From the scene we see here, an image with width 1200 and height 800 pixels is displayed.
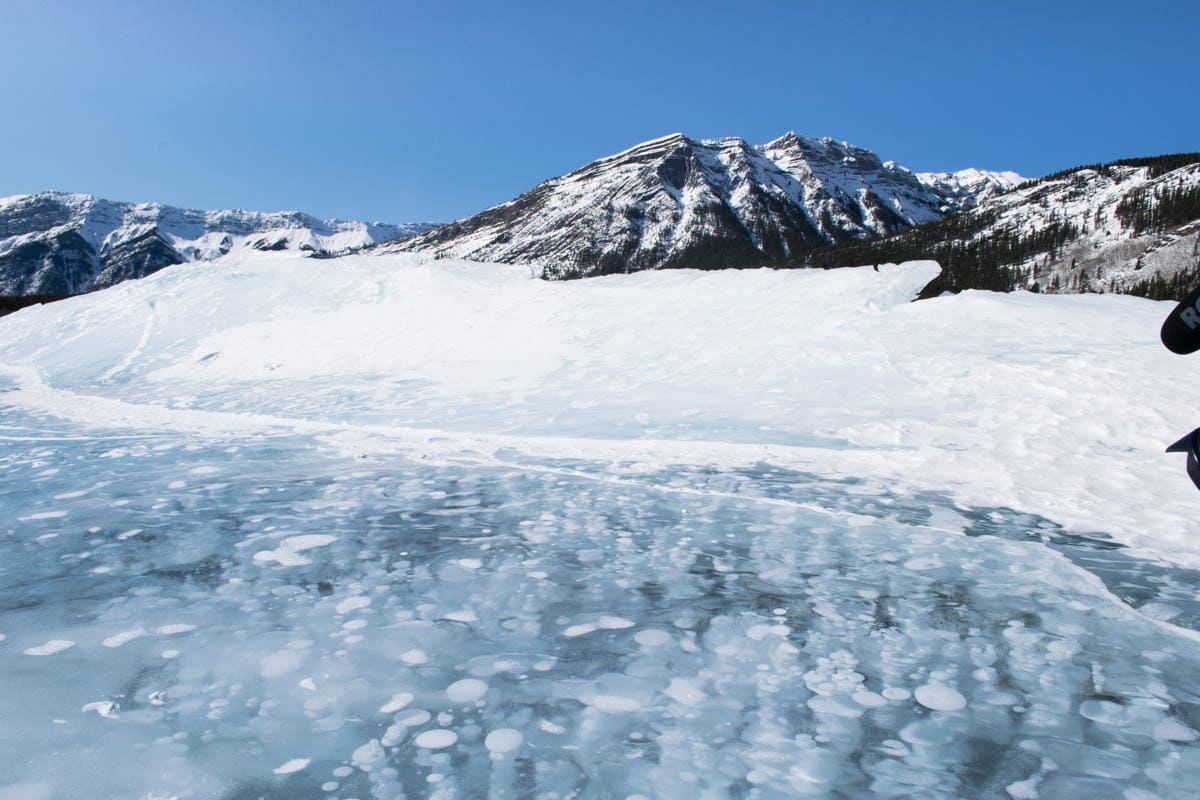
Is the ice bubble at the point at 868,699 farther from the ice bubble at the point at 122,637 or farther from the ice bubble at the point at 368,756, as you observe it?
the ice bubble at the point at 122,637

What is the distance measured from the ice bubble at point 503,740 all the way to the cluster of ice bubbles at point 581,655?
0.07 feet

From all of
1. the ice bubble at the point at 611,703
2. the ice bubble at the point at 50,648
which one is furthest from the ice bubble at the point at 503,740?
the ice bubble at the point at 50,648

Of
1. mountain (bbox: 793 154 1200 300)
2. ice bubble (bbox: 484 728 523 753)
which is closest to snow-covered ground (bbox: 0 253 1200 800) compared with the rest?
ice bubble (bbox: 484 728 523 753)

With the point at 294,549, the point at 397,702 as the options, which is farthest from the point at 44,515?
the point at 397,702

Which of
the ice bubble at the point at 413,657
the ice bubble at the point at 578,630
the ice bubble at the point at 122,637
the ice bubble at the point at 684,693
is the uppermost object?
the ice bubble at the point at 122,637

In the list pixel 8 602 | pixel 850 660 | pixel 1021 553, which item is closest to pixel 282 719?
pixel 8 602

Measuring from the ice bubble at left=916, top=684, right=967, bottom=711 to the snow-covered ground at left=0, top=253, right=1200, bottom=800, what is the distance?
2 centimetres

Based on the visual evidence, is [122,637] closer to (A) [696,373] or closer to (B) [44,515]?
(B) [44,515]

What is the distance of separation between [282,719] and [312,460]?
19.8ft

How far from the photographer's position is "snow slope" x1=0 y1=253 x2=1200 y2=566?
26.2 ft

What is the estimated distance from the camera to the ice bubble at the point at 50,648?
129 inches

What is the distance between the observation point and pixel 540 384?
12.8 m

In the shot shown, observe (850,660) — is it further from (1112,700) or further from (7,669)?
(7,669)

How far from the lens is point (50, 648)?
3.34 metres
